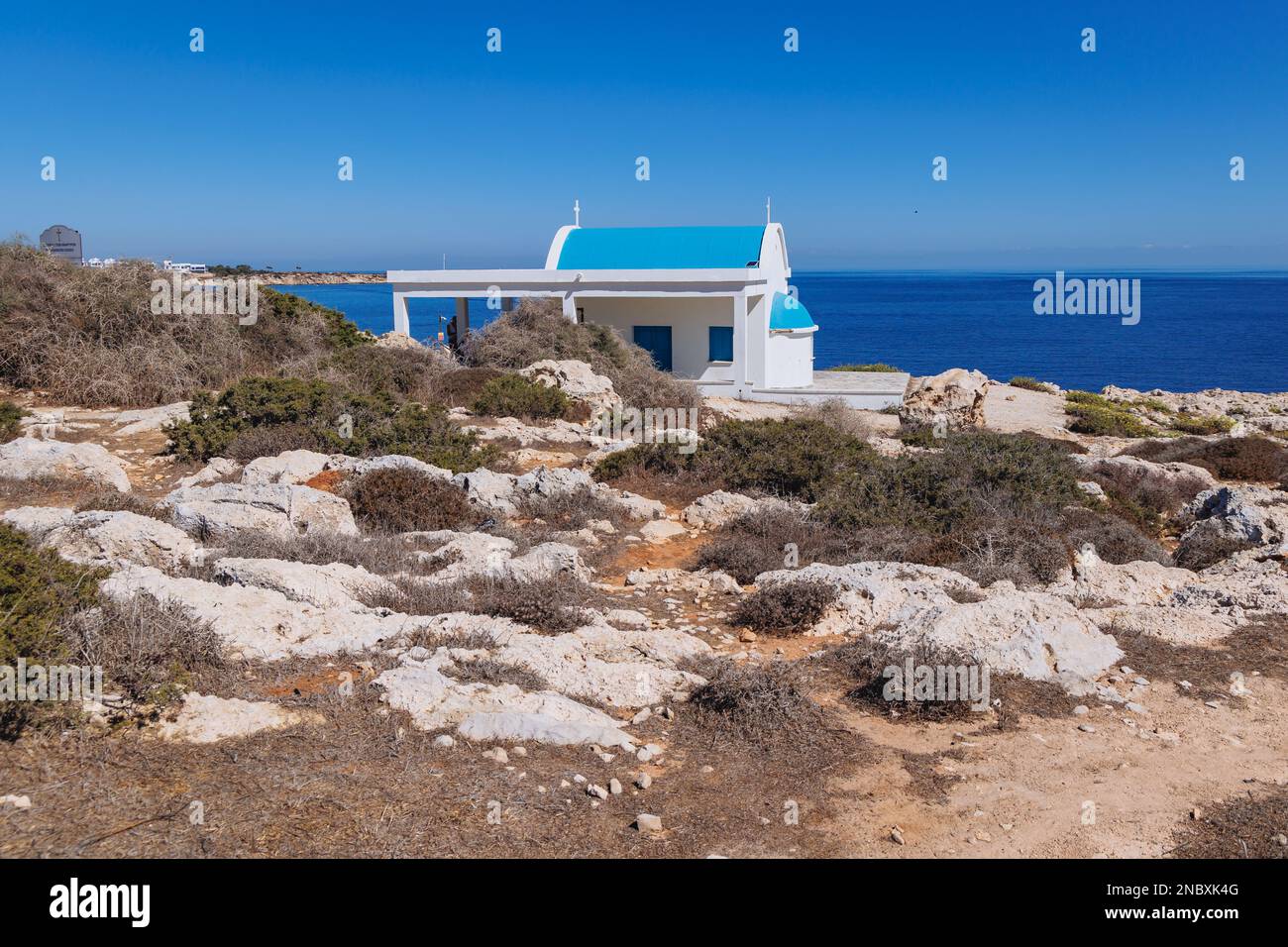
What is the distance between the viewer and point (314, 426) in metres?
13.9

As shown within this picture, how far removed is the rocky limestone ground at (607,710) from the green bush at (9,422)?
4262mm

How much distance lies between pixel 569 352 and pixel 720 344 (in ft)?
19.9

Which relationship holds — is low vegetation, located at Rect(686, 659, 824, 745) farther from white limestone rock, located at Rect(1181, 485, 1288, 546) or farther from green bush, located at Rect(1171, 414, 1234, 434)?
green bush, located at Rect(1171, 414, 1234, 434)

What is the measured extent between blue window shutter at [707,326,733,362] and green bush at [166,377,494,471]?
14.3 m

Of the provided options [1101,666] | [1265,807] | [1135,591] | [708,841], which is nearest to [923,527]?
[1135,591]

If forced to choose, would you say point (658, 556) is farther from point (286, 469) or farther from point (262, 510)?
point (286, 469)

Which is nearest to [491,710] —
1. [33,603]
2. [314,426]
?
[33,603]

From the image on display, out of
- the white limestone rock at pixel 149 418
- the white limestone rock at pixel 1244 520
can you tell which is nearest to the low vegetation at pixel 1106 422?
the white limestone rock at pixel 1244 520

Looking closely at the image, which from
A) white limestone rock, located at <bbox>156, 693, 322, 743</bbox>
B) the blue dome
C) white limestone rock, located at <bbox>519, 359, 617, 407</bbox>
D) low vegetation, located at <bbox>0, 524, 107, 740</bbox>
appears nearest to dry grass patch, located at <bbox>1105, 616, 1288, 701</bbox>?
white limestone rock, located at <bbox>156, 693, 322, 743</bbox>

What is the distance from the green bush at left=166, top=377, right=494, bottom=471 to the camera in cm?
1347

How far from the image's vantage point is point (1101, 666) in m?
6.65
